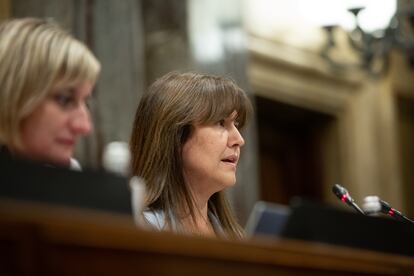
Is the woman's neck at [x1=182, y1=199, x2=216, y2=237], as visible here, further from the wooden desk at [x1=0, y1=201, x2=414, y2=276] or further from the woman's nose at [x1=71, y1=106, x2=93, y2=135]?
the wooden desk at [x1=0, y1=201, x2=414, y2=276]

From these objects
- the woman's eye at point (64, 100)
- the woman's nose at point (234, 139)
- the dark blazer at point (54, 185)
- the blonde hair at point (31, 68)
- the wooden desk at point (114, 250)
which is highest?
the blonde hair at point (31, 68)

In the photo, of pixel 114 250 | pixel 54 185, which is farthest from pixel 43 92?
pixel 114 250

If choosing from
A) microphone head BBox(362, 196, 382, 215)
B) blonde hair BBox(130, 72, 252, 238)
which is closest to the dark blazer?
microphone head BBox(362, 196, 382, 215)

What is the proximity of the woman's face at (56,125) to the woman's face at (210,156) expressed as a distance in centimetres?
104

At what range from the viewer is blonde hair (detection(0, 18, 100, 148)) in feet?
7.86

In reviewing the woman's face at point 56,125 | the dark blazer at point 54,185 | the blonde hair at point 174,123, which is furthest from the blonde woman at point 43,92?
the blonde hair at point 174,123

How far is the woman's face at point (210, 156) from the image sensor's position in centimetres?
351

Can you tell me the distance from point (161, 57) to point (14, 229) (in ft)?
12.4

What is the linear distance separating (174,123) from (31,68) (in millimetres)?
1128

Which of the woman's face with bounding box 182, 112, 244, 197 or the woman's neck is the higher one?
the woman's face with bounding box 182, 112, 244, 197

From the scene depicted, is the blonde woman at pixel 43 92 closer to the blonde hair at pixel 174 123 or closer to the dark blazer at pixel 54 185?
the dark blazer at pixel 54 185

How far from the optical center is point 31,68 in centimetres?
242

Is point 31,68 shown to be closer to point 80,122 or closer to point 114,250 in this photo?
point 80,122

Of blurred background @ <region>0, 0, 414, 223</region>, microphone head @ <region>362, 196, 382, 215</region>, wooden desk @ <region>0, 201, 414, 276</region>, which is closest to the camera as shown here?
wooden desk @ <region>0, 201, 414, 276</region>
